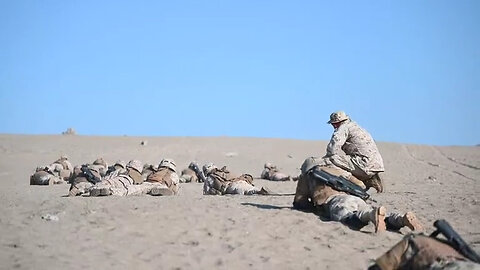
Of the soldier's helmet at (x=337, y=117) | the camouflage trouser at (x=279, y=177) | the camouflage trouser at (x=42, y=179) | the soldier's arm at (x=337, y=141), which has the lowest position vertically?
the camouflage trouser at (x=42, y=179)

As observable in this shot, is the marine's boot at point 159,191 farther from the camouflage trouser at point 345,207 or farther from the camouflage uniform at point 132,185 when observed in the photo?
the camouflage trouser at point 345,207

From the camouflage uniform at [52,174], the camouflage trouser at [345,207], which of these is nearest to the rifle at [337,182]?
the camouflage trouser at [345,207]

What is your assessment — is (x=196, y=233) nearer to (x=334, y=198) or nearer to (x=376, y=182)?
(x=334, y=198)

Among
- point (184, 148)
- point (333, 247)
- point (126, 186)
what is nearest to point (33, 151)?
point (184, 148)

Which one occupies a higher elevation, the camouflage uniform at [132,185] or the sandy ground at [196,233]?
the camouflage uniform at [132,185]

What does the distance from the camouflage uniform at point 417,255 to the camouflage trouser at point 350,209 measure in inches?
97.0

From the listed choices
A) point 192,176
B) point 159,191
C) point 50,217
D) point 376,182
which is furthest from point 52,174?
point 376,182

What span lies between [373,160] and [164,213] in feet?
12.4

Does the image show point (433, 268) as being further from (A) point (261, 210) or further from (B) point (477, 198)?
(B) point (477, 198)

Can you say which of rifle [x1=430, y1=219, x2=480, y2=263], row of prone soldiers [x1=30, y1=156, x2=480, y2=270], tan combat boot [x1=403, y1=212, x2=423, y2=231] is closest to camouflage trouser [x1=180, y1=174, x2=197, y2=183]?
row of prone soldiers [x1=30, y1=156, x2=480, y2=270]

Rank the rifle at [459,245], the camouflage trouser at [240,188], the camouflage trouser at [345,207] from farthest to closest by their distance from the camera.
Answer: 1. the camouflage trouser at [240,188]
2. the camouflage trouser at [345,207]
3. the rifle at [459,245]

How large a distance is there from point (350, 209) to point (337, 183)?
617 millimetres

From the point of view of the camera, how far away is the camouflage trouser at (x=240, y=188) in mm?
11670

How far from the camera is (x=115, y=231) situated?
23.9 feet
